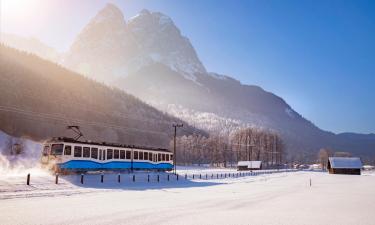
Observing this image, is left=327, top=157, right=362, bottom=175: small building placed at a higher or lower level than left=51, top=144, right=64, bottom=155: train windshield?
lower

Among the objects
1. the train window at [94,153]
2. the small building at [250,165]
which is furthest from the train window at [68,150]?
the small building at [250,165]

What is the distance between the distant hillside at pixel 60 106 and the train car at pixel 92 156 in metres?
45.4

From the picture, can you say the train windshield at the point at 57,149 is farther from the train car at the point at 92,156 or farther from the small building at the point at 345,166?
the small building at the point at 345,166

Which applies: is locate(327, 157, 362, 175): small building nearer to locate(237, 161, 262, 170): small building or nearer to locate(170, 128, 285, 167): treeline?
locate(237, 161, 262, 170): small building

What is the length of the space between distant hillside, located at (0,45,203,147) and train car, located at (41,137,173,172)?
45361 mm

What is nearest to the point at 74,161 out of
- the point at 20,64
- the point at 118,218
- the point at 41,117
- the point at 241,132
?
the point at 118,218

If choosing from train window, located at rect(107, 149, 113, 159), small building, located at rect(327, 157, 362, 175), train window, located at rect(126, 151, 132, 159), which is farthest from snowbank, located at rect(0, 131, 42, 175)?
small building, located at rect(327, 157, 362, 175)

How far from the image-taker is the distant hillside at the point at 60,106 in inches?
3219

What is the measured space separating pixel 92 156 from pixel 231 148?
97.9 meters

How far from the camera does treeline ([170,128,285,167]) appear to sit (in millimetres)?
125438

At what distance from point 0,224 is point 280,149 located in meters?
136

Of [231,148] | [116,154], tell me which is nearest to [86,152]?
[116,154]

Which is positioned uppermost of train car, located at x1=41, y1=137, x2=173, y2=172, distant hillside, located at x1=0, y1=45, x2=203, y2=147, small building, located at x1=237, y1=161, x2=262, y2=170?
distant hillside, located at x1=0, y1=45, x2=203, y2=147

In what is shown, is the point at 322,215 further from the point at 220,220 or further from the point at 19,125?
the point at 19,125
